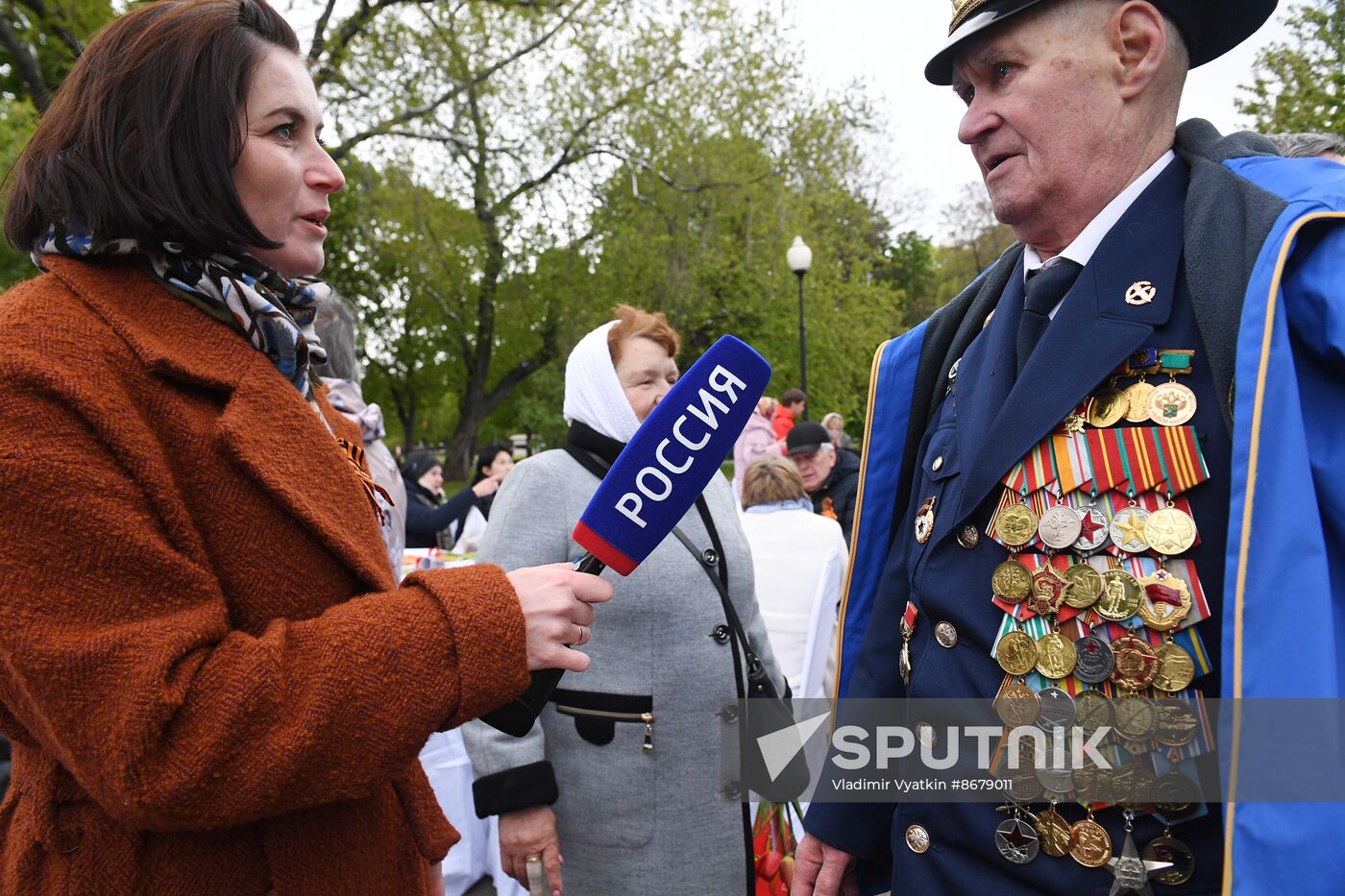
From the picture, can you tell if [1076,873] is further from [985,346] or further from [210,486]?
[210,486]

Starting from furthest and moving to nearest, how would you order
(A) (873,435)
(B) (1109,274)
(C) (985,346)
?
(A) (873,435), (C) (985,346), (B) (1109,274)

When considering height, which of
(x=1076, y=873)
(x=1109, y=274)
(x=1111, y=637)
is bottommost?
(x=1076, y=873)

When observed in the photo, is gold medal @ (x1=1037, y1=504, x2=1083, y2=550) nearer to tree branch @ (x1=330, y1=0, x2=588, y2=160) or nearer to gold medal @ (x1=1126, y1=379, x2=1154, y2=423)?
gold medal @ (x1=1126, y1=379, x2=1154, y2=423)

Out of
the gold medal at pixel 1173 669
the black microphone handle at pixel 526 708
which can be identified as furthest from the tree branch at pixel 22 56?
the gold medal at pixel 1173 669

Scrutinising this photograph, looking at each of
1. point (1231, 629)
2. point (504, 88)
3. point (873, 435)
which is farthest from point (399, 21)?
point (1231, 629)

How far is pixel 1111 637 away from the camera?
1.51 meters

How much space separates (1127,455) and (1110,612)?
262mm

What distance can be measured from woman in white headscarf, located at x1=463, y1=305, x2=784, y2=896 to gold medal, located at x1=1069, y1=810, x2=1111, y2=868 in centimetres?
122

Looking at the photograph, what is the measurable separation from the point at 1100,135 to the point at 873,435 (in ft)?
2.58

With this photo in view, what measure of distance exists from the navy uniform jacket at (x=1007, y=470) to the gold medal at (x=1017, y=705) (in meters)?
0.03

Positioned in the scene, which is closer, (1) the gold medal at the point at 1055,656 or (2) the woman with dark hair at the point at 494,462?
(1) the gold medal at the point at 1055,656

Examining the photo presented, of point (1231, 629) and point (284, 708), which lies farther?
point (1231, 629)

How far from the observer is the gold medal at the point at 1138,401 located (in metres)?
1.53

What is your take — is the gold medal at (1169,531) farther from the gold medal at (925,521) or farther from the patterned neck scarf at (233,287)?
the patterned neck scarf at (233,287)
